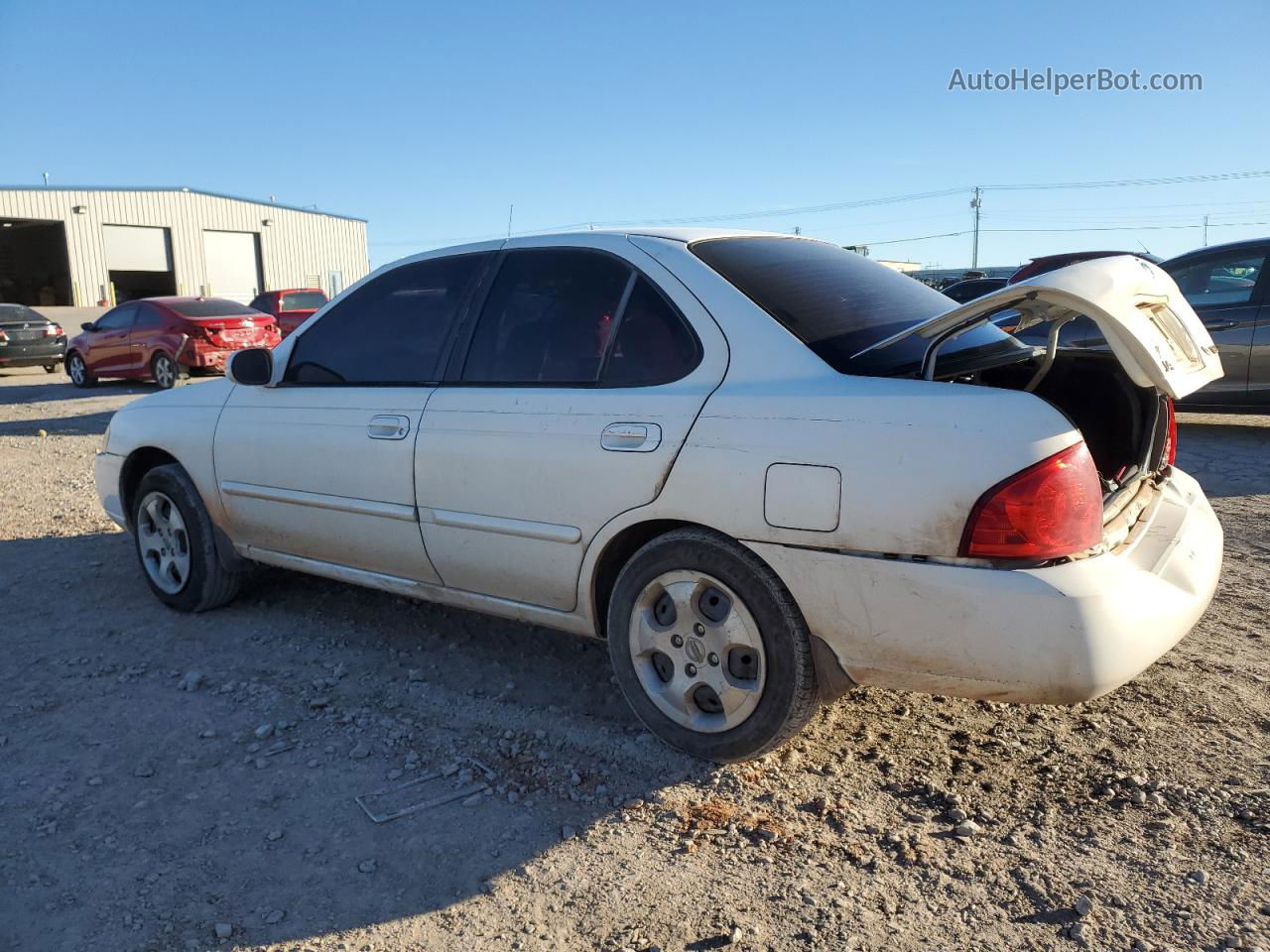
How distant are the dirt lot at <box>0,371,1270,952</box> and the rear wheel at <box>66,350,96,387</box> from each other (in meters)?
14.5

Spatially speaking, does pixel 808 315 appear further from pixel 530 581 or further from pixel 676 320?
pixel 530 581

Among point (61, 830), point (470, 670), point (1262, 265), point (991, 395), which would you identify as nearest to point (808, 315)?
point (991, 395)

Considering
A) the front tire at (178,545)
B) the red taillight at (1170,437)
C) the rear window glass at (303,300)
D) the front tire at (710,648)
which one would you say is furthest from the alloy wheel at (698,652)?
the rear window glass at (303,300)

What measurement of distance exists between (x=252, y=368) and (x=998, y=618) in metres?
3.18

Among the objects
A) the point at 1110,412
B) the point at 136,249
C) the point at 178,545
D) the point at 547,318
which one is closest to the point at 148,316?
the point at 178,545

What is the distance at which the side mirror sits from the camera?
4.20 metres

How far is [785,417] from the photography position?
107 inches

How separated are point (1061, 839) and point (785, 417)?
132 centimetres

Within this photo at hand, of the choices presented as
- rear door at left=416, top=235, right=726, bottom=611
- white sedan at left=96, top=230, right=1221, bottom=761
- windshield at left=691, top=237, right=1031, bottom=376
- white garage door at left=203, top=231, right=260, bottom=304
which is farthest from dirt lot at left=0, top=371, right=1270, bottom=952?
white garage door at left=203, top=231, right=260, bottom=304

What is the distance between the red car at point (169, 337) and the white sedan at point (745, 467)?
472 inches

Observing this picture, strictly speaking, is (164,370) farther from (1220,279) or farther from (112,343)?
(1220,279)

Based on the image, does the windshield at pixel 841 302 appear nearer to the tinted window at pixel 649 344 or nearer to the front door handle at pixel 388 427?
the tinted window at pixel 649 344

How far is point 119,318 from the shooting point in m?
16.3

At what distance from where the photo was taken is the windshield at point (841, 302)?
2.90m
